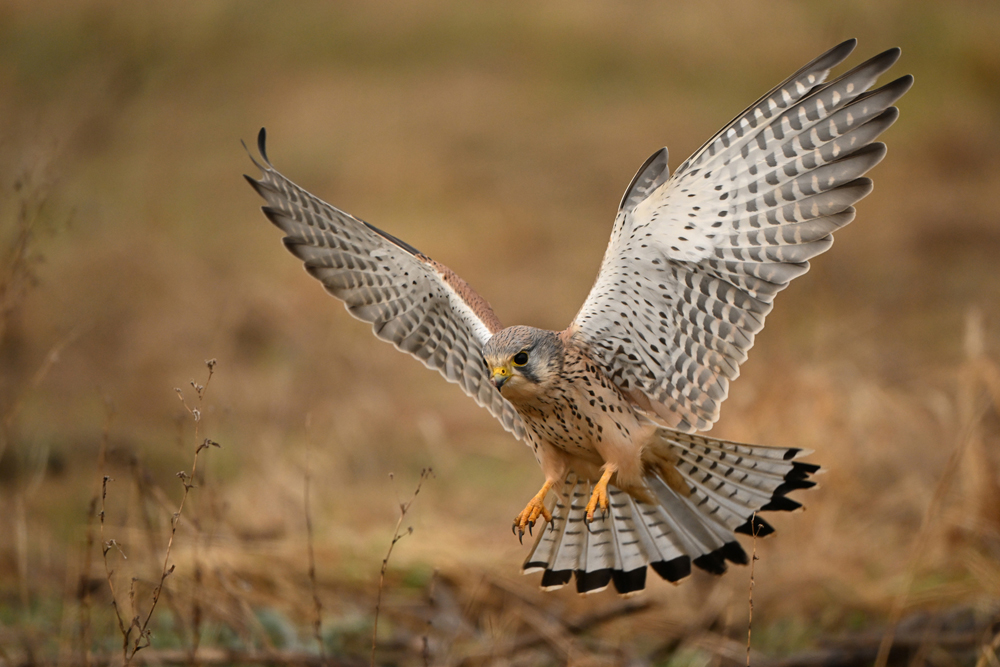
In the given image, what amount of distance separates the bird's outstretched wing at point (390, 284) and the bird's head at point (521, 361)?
43cm

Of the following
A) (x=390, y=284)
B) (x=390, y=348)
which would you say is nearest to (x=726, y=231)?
(x=390, y=284)

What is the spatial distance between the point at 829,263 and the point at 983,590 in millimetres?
7215

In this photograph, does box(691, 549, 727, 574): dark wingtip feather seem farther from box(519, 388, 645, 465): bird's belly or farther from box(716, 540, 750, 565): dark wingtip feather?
box(519, 388, 645, 465): bird's belly

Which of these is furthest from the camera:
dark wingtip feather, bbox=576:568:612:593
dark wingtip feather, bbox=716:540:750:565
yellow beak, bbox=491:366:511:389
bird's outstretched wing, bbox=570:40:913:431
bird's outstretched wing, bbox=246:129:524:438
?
bird's outstretched wing, bbox=246:129:524:438

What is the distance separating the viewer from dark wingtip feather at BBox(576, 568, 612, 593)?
3.12m

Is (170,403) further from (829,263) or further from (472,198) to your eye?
(829,263)

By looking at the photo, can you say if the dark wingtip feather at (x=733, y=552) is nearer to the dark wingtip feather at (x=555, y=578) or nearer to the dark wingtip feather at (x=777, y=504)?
the dark wingtip feather at (x=777, y=504)

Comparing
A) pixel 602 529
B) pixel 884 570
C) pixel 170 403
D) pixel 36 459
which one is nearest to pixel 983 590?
pixel 884 570

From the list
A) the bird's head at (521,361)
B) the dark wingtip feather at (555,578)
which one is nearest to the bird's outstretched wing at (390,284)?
the bird's head at (521,361)

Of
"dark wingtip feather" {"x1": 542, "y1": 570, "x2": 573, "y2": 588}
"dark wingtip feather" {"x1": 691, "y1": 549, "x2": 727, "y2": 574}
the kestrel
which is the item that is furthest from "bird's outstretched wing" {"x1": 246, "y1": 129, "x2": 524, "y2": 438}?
"dark wingtip feather" {"x1": 691, "y1": 549, "x2": 727, "y2": 574}

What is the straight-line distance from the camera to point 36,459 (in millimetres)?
5402

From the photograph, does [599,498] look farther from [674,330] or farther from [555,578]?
[674,330]

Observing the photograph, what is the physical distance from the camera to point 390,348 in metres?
9.40

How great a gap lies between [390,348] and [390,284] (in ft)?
19.2
